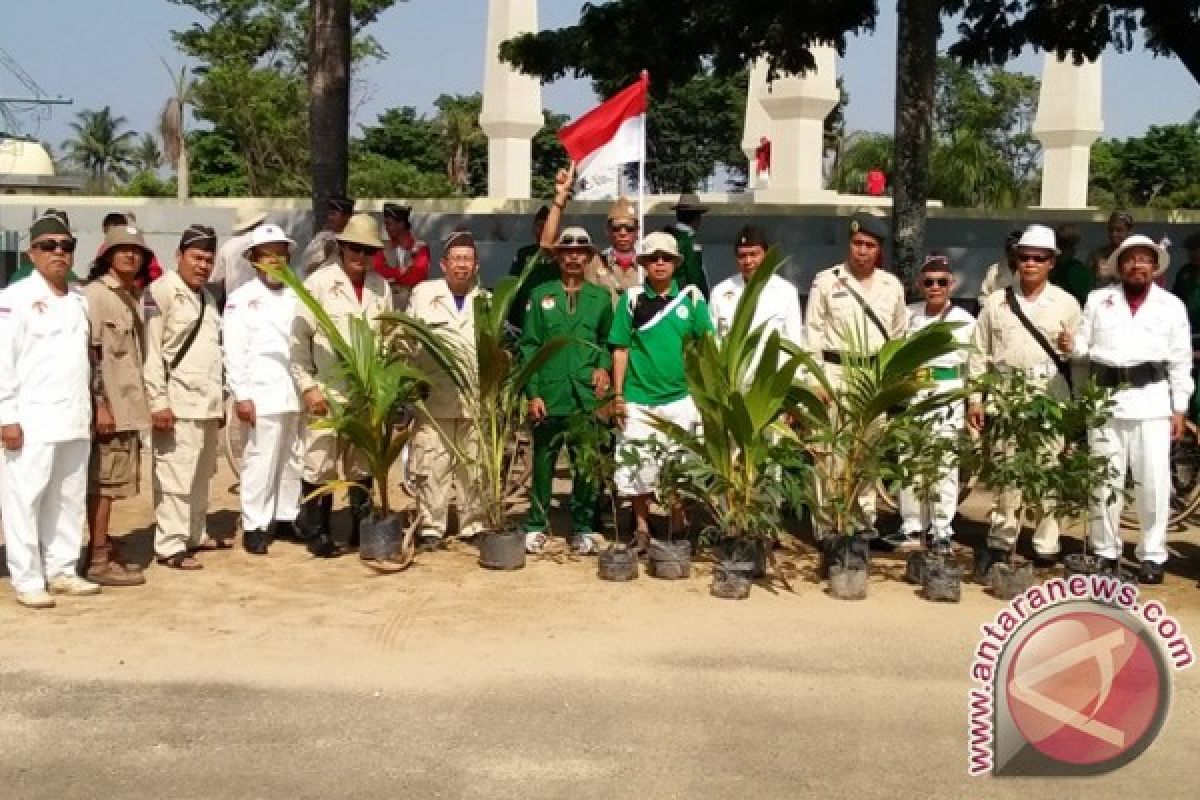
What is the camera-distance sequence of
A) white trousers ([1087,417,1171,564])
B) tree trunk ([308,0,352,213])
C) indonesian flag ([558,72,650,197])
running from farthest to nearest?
1. tree trunk ([308,0,352,213])
2. indonesian flag ([558,72,650,197])
3. white trousers ([1087,417,1171,564])

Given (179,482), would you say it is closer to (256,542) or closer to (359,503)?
(256,542)

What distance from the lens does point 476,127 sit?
131 ft

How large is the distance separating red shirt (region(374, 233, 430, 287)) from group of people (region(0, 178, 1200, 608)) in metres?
1.06

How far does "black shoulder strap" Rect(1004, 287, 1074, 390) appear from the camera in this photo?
6602 mm

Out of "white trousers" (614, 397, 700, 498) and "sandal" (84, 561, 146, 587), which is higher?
"white trousers" (614, 397, 700, 498)

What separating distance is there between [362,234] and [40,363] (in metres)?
1.74

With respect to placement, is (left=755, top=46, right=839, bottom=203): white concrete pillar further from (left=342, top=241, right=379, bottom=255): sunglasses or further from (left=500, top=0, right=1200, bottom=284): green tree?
(left=342, top=241, right=379, bottom=255): sunglasses

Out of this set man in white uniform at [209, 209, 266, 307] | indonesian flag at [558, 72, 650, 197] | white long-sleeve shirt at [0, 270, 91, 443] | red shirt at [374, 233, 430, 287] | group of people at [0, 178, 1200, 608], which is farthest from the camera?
man in white uniform at [209, 209, 266, 307]

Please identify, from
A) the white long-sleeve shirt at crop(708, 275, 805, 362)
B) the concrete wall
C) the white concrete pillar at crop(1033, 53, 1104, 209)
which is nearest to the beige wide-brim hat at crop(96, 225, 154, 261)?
the white long-sleeve shirt at crop(708, 275, 805, 362)

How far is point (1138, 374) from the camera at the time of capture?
6.31 m

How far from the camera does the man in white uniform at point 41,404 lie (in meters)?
5.74

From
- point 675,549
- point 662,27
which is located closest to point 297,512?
point 675,549

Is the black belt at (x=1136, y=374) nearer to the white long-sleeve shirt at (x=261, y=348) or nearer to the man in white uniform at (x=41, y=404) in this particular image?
the white long-sleeve shirt at (x=261, y=348)

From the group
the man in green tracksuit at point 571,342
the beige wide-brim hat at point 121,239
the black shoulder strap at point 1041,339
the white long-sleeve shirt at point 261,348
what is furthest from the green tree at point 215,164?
the black shoulder strap at point 1041,339
